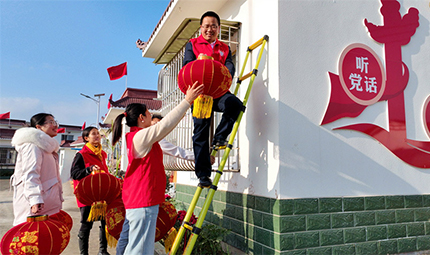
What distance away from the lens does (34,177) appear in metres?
2.72

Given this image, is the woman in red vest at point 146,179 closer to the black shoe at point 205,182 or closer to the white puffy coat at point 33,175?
the black shoe at point 205,182

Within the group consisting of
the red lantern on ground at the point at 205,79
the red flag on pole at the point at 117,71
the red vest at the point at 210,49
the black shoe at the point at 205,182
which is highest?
the red flag on pole at the point at 117,71

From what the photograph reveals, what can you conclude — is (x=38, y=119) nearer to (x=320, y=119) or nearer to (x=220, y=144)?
(x=220, y=144)

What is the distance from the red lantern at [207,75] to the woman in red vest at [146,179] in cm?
6

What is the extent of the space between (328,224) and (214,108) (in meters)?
1.47

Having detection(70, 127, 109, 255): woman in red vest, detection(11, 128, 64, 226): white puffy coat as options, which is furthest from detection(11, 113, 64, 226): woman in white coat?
detection(70, 127, 109, 255): woman in red vest

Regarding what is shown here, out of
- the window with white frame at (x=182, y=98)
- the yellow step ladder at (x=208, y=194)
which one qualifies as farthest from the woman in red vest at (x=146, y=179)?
the window with white frame at (x=182, y=98)

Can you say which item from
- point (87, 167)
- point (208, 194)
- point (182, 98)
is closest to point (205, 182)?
point (208, 194)

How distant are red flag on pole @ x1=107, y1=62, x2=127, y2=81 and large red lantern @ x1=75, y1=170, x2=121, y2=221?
31.5ft

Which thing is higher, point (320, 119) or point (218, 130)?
point (320, 119)

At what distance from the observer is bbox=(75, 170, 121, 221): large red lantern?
11.2 feet

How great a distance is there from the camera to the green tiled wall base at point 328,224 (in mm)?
2805

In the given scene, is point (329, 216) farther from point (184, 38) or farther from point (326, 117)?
point (184, 38)

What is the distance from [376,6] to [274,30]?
4.41 ft
